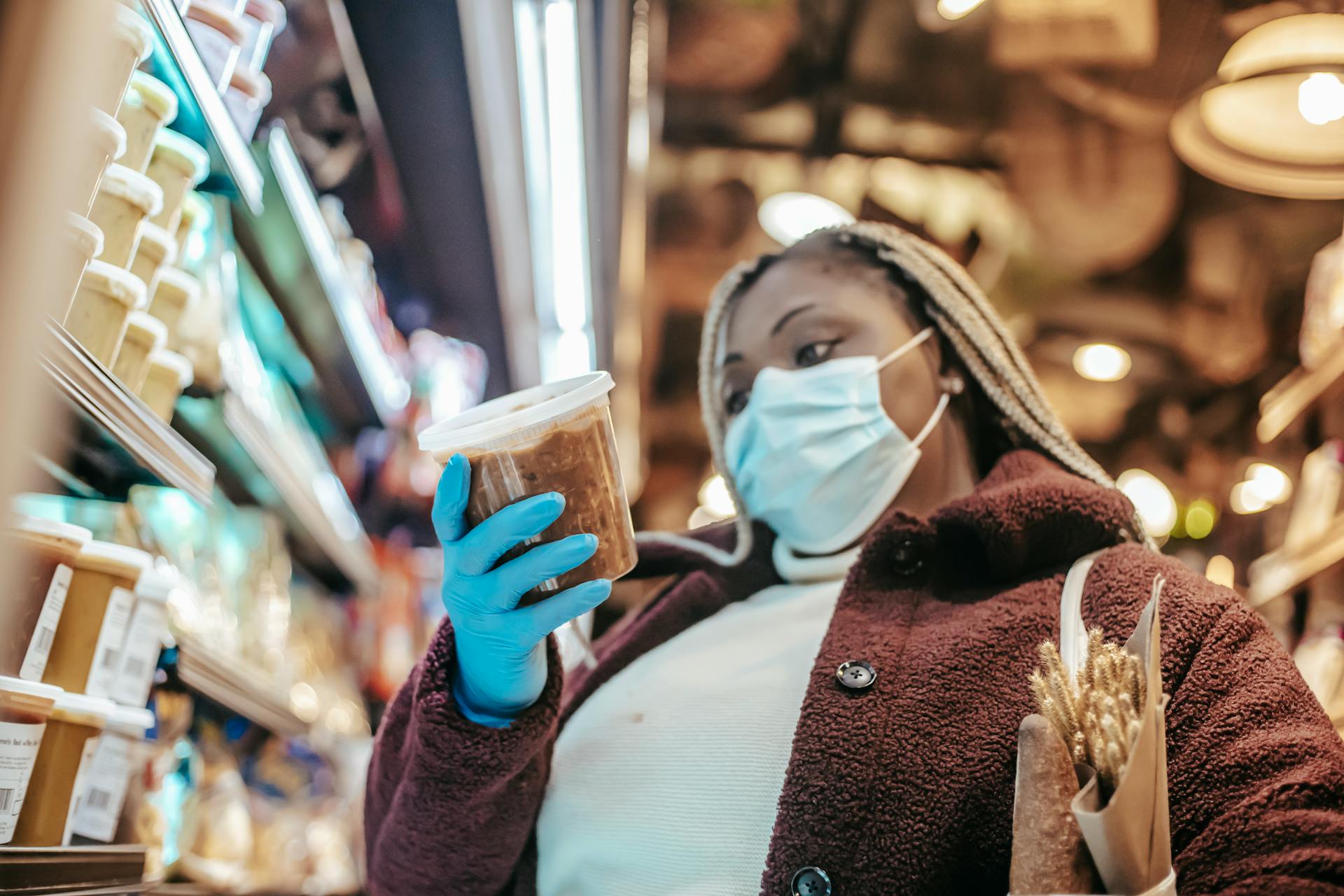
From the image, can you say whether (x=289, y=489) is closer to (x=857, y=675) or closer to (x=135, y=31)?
(x=135, y=31)

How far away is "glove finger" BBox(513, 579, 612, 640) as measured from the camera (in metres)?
1.21

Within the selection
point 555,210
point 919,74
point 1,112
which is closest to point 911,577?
point 1,112

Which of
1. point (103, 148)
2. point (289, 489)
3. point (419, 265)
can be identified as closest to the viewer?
point (103, 148)

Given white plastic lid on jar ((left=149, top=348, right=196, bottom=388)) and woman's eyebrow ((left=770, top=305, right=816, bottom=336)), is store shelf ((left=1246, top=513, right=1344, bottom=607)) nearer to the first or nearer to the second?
woman's eyebrow ((left=770, top=305, right=816, bottom=336))

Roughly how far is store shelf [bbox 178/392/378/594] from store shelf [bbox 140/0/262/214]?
0.41 metres

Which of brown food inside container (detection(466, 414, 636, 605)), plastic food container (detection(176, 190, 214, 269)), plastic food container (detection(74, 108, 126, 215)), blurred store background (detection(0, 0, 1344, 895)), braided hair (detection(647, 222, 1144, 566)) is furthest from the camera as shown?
braided hair (detection(647, 222, 1144, 566))

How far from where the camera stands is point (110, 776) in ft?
4.61

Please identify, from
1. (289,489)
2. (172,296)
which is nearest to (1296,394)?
(289,489)

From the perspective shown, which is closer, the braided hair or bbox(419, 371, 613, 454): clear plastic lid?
bbox(419, 371, 613, 454): clear plastic lid

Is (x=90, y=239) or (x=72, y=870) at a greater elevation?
(x=90, y=239)

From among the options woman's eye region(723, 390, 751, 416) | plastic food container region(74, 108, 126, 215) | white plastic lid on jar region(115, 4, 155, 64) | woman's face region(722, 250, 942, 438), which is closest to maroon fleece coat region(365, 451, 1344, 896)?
woman's face region(722, 250, 942, 438)

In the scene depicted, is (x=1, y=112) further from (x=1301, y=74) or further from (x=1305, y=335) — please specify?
(x=1305, y=335)

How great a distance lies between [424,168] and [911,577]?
221 cm

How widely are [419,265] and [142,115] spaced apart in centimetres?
233
